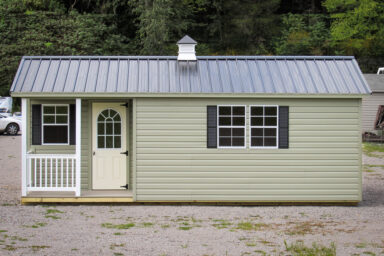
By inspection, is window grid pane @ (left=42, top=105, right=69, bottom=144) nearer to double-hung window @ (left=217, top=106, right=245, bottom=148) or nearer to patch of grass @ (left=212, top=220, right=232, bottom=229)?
double-hung window @ (left=217, top=106, right=245, bottom=148)

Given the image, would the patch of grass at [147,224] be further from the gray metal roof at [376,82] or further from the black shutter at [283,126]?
the gray metal roof at [376,82]

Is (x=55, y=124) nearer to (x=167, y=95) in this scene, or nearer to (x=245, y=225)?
(x=167, y=95)

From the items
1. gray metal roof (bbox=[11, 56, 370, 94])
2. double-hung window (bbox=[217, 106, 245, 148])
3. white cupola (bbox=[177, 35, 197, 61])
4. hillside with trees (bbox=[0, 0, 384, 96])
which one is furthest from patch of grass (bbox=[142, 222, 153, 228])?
hillside with trees (bbox=[0, 0, 384, 96])

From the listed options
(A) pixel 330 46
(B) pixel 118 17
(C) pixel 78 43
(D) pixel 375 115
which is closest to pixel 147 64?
(D) pixel 375 115

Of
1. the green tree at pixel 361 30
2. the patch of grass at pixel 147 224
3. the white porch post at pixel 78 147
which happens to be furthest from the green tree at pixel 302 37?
the patch of grass at pixel 147 224

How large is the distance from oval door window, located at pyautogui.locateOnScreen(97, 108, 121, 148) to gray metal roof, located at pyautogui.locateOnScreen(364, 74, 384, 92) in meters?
20.2

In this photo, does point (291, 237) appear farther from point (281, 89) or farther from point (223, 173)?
point (281, 89)

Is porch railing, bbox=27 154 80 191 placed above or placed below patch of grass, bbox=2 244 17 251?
above

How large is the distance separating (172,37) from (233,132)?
27.5m

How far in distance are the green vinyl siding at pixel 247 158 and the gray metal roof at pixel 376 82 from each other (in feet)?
Answer: 61.4

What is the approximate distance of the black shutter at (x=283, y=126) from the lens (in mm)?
10727

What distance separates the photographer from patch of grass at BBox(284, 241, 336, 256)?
6.87m

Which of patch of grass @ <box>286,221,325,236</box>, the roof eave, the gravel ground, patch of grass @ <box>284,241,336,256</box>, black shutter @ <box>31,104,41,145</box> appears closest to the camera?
patch of grass @ <box>284,241,336,256</box>

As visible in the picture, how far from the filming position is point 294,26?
42.4 meters
